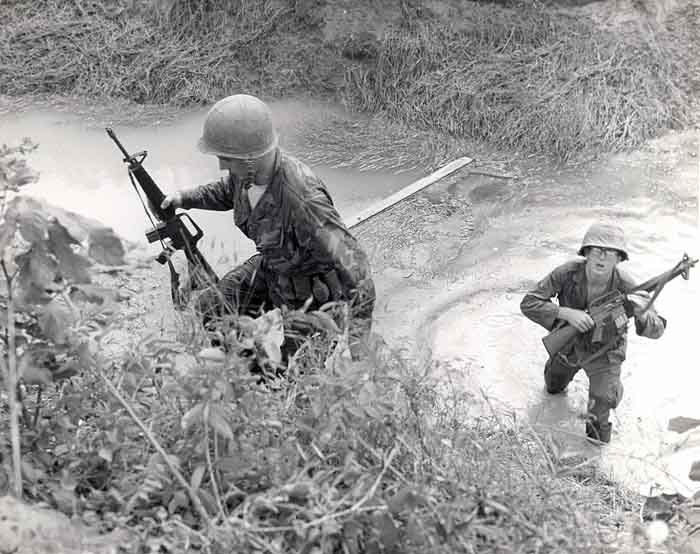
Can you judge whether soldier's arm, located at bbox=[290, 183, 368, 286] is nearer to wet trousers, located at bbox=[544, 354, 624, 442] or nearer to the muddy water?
the muddy water

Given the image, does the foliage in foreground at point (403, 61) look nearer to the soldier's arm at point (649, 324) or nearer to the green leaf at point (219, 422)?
the soldier's arm at point (649, 324)

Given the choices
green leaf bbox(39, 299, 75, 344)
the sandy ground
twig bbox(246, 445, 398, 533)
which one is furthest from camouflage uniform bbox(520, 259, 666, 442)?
green leaf bbox(39, 299, 75, 344)

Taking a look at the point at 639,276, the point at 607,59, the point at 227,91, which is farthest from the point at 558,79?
the point at 227,91

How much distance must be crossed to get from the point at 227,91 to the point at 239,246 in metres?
2.54

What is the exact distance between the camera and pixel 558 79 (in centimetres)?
825

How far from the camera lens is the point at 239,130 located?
4.13 metres

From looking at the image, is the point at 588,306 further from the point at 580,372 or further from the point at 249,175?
the point at 249,175

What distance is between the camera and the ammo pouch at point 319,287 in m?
4.42

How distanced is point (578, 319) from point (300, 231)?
5.08ft

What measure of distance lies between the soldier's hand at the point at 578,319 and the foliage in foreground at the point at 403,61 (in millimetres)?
3565

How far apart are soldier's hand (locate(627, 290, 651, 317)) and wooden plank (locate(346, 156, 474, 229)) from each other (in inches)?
84.7

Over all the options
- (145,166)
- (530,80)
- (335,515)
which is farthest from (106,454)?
(530,80)

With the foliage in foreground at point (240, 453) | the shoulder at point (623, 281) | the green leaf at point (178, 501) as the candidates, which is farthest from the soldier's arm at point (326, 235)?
the green leaf at point (178, 501)

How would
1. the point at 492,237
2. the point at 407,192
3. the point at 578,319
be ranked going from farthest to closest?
the point at 492,237
the point at 407,192
the point at 578,319
